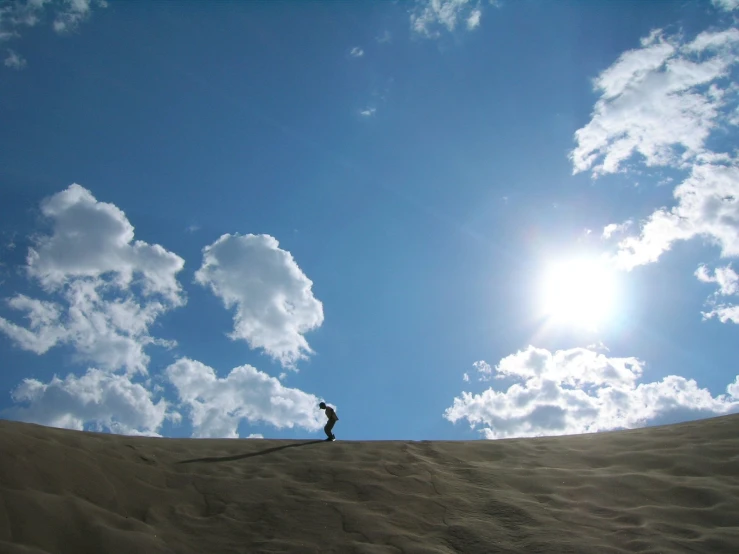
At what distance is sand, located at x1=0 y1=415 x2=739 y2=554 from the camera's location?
415 cm

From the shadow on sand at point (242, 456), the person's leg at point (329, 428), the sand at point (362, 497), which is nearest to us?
the sand at point (362, 497)

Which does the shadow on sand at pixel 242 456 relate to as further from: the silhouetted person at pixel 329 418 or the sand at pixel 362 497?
the silhouetted person at pixel 329 418

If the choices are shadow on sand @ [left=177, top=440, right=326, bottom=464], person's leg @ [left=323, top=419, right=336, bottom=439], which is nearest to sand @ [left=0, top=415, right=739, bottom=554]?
shadow on sand @ [left=177, top=440, right=326, bottom=464]

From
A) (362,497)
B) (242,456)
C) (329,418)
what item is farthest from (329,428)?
(362,497)

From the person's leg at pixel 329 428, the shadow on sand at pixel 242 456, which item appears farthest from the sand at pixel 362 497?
the person's leg at pixel 329 428

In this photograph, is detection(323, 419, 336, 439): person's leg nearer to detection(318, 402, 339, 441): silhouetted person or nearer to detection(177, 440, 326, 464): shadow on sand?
detection(318, 402, 339, 441): silhouetted person

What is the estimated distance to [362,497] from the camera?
5.30 metres

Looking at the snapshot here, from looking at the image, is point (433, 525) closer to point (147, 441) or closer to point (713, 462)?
point (713, 462)

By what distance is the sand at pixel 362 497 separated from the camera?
13.6 ft

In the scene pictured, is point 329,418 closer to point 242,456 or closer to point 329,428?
point 329,428

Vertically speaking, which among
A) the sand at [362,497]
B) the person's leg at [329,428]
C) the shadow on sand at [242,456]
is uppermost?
the person's leg at [329,428]

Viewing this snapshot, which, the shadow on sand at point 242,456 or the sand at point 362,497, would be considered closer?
the sand at point 362,497

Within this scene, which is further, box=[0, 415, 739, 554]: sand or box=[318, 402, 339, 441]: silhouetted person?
box=[318, 402, 339, 441]: silhouetted person

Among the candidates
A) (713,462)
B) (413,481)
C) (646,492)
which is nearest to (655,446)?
(713,462)
